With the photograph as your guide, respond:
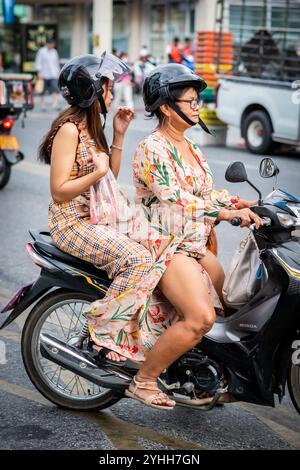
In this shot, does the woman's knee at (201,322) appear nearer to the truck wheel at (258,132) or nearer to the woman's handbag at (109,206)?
the woman's handbag at (109,206)

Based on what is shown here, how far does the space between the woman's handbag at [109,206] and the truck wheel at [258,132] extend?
34.3 feet

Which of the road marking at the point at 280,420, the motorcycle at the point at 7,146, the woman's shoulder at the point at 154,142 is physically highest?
the woman's shoulder at the point at 154,142

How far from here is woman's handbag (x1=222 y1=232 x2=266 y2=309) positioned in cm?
384

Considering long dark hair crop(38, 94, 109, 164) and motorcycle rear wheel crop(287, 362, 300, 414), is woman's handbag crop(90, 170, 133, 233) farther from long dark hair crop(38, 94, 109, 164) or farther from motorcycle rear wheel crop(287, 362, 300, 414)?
motorcycle rear wheel crop(287, 362, 300, 414)

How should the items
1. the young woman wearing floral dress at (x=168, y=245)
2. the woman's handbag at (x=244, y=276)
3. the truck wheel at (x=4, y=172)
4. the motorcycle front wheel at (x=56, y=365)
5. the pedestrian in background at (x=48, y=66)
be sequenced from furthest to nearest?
the pedestrian in background at (x=48, y=66) → the truck wheel at (x=4, y=172) → the motorcycle front wheel at (x=56, y=365) → the woman's handbag at (x=244, y=276) → the young woman wearing floral dress at (x=168, y=245)

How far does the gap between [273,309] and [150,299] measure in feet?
1.87

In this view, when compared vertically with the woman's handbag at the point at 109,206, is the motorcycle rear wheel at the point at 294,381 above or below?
below

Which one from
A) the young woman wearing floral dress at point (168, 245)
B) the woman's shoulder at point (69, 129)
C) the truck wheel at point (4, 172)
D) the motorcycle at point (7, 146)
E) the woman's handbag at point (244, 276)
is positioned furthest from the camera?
the truck wheel at point (4, 172)

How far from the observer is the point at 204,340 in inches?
151

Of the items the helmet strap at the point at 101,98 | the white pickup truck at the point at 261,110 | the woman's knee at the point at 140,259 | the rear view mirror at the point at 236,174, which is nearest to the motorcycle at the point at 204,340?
the rear view mirror at the point at 236,174

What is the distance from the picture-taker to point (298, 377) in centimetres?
382

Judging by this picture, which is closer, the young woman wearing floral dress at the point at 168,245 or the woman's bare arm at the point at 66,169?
the young woman wearing floral dress at the point at 168,245

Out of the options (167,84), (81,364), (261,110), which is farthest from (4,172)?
(167,84)

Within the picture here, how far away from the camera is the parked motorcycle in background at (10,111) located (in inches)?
395
